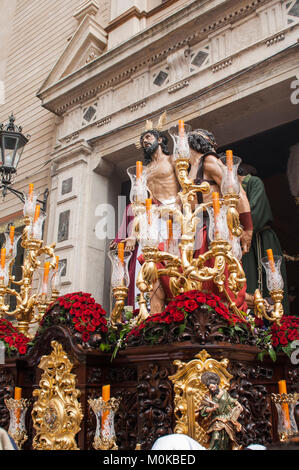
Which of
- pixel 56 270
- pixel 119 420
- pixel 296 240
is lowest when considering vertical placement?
pixel 119 420

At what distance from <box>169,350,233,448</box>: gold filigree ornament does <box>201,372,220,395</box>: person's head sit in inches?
2.2

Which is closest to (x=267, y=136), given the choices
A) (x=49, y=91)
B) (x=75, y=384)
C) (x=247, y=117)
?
(x=247, y=117)

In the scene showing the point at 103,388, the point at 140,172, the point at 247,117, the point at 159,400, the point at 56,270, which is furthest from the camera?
the point at 247,117

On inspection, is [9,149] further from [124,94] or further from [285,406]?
[285,406]

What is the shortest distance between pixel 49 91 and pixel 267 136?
13.9 ft

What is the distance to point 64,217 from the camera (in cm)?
805

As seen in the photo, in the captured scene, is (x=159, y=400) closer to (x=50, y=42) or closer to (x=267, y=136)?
(x=267, y=136)

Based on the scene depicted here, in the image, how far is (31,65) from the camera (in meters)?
10.5

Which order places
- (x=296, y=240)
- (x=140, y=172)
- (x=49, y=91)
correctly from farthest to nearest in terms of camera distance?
(x=49, y=91) < (x=296, y=240) < (x=140, y=172)

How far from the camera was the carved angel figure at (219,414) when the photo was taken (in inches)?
116

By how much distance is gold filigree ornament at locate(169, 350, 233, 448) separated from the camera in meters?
3.01

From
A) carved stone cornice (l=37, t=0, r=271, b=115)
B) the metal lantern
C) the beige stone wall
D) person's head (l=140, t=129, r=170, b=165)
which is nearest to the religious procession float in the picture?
person's head (l=140, t=129, r=170, b=165)

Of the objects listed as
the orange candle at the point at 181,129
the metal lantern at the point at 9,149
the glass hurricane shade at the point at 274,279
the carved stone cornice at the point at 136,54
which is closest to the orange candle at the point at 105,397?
the glass hurricane shade at the point at 274,279

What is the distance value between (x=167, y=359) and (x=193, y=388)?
0.94 feet
